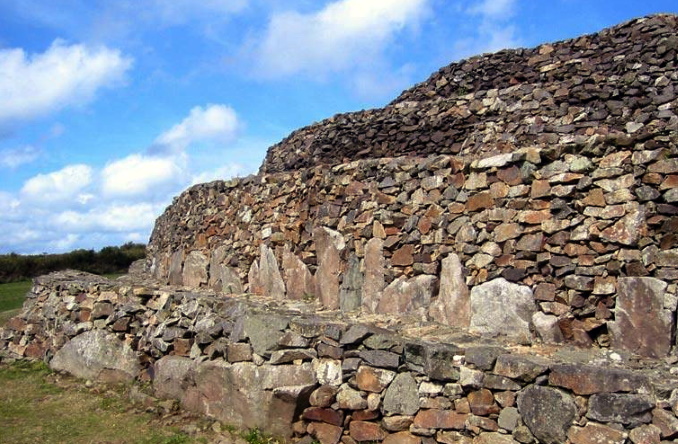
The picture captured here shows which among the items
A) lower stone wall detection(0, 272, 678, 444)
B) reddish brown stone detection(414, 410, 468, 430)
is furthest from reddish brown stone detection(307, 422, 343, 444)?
reddish brown stone detection(414, 410, 468, 430)

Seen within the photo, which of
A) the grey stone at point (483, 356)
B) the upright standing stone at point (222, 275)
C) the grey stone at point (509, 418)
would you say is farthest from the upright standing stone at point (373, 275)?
the upright standing stone at point (222, 275)

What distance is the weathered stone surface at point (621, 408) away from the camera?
14.5 ft

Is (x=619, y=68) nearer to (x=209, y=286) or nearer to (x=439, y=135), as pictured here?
(x=439, y=135)

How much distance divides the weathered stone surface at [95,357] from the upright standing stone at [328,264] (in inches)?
108

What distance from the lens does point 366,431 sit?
233 inches

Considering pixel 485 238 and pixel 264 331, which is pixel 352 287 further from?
pixel 485 238

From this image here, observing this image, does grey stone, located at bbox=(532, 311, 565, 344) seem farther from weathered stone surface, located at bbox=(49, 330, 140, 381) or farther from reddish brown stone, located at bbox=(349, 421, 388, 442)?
weathered stone surface, located at bbox=(49, 330, 140, 381)

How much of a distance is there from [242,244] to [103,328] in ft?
8.17

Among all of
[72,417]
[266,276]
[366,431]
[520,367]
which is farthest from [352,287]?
[72,417]

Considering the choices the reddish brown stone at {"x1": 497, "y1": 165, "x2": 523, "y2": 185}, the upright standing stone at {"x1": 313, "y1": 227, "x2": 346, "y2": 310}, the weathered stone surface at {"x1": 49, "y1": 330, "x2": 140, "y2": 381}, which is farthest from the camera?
the weathered stone surface at {"x1": 49, "y1": 330, "x2": 140, "y2": 381}

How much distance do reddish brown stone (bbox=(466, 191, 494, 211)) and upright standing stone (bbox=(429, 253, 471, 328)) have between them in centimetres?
58

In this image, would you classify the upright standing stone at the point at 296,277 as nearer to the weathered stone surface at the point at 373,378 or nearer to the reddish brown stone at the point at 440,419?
the weathered stone surface at the point at 373,378

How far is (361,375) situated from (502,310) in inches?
63.9

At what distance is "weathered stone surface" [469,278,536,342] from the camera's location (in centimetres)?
622
